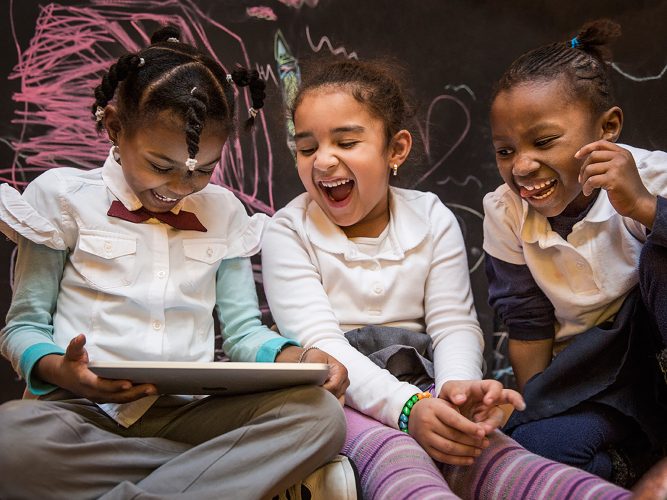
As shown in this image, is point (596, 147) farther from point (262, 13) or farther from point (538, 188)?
point (262, 13)

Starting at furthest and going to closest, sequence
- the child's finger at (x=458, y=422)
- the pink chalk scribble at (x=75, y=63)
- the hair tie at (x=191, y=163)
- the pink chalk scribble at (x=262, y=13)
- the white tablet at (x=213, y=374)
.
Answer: the pink chalk scribble at (x=262, y=13), the pink chalk scribble at (x=75, y=63), the hair tie at (x=191, y=163), the child's finger at (x=458, y=422), the white tablet at (x=213, y=374)

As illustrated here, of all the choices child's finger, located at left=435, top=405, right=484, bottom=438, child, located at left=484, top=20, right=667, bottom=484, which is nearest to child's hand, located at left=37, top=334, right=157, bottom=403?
child's finger, located at left=435, top=405, right=484, bottom=438

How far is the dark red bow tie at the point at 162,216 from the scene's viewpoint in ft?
4.27

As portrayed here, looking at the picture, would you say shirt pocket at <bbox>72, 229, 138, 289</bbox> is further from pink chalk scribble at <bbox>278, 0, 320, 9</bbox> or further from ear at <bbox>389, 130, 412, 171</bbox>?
pink chalk scribble at <bbox>278, 0, 320, 9</bbox>

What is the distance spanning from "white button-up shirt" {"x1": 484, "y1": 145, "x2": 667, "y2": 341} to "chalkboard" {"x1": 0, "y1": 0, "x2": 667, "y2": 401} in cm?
45

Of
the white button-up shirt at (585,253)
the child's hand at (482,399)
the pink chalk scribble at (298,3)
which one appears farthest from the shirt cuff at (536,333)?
the pink chalk scribble at (298,3)

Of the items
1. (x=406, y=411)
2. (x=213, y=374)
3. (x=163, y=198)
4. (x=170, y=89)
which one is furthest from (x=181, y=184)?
(x=406, y=411)

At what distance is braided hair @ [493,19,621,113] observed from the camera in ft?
4.39

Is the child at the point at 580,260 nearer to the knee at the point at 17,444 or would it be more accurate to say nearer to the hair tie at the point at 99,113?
the hair tie at the point at 99,113

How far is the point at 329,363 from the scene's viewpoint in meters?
1.23

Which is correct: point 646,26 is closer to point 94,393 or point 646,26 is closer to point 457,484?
point 457,484

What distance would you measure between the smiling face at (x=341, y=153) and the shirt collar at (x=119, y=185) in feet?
→ 0.93

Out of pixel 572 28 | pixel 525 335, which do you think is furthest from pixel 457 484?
pixel 572 28

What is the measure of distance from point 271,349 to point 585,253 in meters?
0.56
